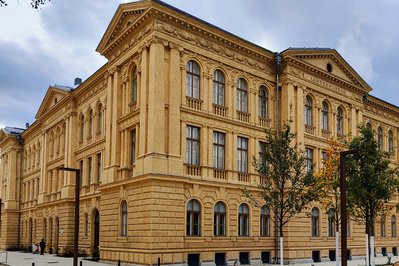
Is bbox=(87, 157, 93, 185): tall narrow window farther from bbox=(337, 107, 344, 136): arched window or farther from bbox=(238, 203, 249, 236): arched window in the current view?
bbox=(337, 107, 344, 136): arched window

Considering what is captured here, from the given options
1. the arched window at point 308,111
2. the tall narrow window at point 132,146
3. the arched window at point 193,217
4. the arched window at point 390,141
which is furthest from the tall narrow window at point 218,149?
the arched window at point 390,141

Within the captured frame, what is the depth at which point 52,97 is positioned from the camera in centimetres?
5012

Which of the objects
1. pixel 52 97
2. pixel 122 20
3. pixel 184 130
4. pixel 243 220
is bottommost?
pixel 243 220

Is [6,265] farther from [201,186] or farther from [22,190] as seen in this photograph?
[22,190]

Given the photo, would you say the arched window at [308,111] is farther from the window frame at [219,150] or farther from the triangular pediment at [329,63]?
the window frame at [219,150]

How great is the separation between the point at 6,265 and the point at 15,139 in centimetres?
3176

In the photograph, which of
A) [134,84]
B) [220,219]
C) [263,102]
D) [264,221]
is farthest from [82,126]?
[264,221]

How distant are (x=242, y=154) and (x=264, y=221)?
4.71 meters

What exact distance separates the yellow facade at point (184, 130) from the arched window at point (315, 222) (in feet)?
1.12

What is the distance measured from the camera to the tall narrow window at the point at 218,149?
31.0m

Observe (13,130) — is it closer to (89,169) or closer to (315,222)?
(89,169)

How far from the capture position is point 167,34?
93.9ft

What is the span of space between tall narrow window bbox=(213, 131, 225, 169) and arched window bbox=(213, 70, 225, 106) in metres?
2.04

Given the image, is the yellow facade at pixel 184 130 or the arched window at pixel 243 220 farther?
the arched window at pixel 243 220
